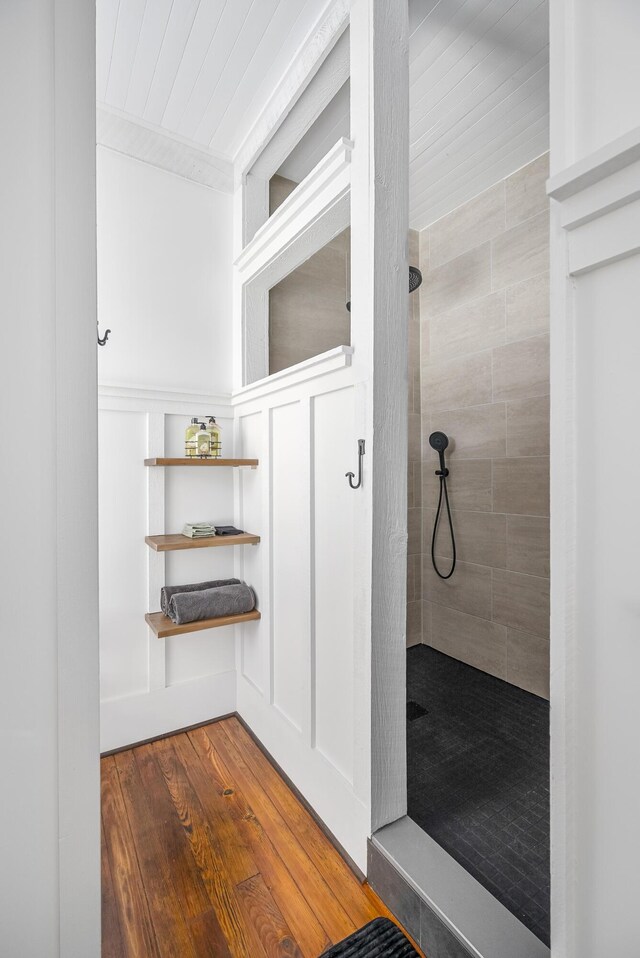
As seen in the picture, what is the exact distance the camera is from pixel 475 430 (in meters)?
2.41

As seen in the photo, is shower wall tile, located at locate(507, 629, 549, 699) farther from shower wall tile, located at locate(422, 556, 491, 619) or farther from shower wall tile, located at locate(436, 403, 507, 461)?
shower wall tile, located at locate(436, 403, 507, 461)

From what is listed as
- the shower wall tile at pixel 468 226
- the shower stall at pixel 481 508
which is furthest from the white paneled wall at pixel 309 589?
the shower wall tile at pixel 468 226

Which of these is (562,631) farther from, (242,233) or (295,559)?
(242,233)

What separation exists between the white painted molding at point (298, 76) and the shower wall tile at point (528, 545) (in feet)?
6.25

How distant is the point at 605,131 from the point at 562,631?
0.74 metres

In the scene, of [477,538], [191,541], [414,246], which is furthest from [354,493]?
[414,246]

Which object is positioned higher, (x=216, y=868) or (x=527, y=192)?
(x=527, y=192)

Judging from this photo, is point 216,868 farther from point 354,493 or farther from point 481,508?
point 481,508

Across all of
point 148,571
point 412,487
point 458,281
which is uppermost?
point 458,281

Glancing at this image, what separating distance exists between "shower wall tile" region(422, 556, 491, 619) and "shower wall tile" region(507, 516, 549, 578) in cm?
18

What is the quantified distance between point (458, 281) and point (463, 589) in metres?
1.65

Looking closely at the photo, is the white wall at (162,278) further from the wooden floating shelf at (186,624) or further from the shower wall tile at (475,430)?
the shower wall tile at (475,430)

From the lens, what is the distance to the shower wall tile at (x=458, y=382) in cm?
236

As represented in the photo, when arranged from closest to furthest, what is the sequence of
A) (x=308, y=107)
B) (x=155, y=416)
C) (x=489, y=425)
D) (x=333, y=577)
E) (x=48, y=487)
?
(x=48, y=487), (x=333, y=577), (x=308, y=107), (x=155, y=416), (x=489, y=425)
